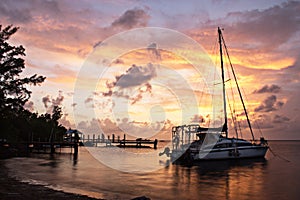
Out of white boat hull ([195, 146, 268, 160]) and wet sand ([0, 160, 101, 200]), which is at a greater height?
white boat hull ([195, 146, 268, 160])

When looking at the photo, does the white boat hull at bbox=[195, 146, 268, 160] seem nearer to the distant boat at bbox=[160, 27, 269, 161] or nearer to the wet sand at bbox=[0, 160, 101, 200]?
the distant boat at bbox=[160, 27, 269, 161]

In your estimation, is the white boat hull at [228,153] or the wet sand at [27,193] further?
the white boat hull at [228,153]

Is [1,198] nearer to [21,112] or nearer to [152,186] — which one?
[152,186]

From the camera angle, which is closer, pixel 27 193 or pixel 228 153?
pixel 27 193

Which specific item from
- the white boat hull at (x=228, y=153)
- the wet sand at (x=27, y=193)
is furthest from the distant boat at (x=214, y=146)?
the wet sand at (x=27, y=193)

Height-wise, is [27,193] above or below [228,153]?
below

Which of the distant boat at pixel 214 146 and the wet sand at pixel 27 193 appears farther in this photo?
the distant boat at pixel 214 146

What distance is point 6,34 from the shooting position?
41875mm

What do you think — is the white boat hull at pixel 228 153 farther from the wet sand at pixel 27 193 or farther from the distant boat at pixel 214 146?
the wet sand at pixel 27 193

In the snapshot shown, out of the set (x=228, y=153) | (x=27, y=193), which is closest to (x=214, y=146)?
(x=228, y=153)

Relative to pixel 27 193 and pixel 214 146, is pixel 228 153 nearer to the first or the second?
pixel 214 146

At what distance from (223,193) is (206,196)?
1.95m

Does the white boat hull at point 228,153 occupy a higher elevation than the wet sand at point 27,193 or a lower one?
higher

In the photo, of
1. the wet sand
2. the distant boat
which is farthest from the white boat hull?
the wet sand
